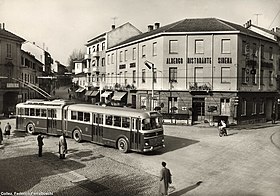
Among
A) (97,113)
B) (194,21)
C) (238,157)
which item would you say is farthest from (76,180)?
(194,21)

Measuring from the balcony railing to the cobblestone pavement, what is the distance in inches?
382

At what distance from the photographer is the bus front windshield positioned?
50.9 feet

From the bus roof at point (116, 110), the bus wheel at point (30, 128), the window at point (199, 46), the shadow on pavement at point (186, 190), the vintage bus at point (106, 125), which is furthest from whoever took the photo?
the window at point (199, 46)

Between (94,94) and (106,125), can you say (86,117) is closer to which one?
(106,125)

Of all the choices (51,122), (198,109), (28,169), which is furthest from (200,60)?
(28,169)

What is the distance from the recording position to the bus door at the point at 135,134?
15.7m

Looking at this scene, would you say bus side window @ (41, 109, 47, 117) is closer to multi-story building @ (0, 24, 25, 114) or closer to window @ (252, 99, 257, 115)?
multi-story building @ (0, 24, 25, 114)

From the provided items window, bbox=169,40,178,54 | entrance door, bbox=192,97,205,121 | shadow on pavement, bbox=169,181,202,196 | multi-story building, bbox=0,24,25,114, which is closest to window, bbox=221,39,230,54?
window, bbox=169,40,178,54

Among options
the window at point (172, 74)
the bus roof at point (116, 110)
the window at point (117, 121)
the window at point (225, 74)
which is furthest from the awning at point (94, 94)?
the window at point (117, 121)

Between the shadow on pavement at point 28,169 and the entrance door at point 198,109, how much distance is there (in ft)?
58.7

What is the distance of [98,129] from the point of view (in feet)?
58.4

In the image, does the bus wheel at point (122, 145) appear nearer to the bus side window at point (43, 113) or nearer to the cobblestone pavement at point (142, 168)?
the cobblestone pavement at point (142, 168)

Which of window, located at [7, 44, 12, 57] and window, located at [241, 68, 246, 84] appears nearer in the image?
window, located at [241, 68, 246, 84]

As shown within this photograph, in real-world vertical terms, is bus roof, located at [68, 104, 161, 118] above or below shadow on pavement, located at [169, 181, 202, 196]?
above
